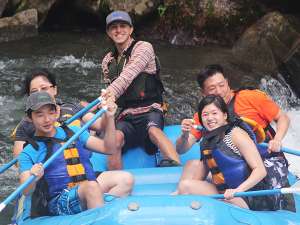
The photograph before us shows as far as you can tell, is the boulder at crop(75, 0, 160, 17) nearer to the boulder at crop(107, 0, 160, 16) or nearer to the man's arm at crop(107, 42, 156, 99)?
the boulder at crop(107, 0, 160, 16)

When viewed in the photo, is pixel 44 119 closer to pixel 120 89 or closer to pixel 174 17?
pixel 120 89

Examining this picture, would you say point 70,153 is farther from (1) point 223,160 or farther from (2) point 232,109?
(2) point 232,109

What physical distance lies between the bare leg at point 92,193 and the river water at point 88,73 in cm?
184

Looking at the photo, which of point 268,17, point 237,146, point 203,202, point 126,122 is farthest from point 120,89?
point 268,17

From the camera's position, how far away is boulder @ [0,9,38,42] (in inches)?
300

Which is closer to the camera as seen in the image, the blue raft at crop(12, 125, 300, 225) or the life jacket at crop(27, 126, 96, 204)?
the blue raft at crop(12, 125, 300, 225)

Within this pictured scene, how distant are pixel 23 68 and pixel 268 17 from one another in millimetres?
2964

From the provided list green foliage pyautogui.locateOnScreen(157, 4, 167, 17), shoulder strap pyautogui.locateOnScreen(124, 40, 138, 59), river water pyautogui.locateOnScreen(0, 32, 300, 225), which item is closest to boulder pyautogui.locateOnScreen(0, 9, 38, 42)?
river water pyautogui.locateOnScreen(0, 32, 300, 225)

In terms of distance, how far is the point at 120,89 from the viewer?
3.46 metres

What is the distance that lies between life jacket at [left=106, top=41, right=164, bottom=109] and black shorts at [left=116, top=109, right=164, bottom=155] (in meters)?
0.08

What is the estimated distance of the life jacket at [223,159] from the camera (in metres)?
2.77

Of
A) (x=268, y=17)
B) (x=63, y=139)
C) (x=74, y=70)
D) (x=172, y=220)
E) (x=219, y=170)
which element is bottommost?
(x=172, y=220)

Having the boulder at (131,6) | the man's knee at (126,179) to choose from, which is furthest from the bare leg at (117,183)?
the boulder at (131,6)

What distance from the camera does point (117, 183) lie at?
2877mm
